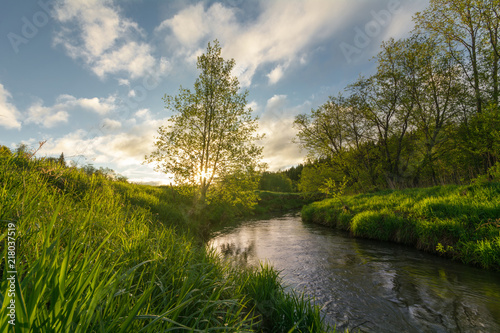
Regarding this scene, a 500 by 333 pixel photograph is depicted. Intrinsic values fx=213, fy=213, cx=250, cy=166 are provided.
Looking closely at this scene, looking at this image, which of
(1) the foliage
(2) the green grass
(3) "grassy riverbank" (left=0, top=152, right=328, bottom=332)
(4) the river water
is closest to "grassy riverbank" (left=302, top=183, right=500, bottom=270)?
(4) the river water

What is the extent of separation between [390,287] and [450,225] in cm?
435

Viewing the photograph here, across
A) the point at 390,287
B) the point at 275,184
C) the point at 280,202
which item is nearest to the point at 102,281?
the point at 390,287

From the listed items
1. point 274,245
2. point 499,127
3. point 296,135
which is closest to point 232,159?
point 274,245

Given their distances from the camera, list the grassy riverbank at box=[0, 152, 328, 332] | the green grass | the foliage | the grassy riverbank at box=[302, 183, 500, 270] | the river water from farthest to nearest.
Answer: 1. the foliage
2. the green grass
3. the grassy riverbank at box=[302, 183, 500, 270]
4. the river water
5. the grassy riverbank at box=[0, 152, 328, 332]

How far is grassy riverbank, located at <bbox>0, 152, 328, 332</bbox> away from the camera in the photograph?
125 centimetres

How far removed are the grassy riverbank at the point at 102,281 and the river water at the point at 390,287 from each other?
1.48 m

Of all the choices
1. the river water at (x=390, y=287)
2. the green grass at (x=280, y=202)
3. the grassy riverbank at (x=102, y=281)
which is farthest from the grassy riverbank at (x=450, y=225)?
the green grass at (x=280, y=202)

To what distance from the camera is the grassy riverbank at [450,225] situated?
6648 mm

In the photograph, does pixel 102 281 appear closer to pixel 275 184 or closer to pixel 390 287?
pixel 390 287

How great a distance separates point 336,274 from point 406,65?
892 inches

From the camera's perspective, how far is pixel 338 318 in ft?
14.2

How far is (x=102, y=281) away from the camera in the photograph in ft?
4.67

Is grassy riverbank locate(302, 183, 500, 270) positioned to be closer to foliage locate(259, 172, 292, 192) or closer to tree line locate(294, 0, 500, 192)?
Result: tree line locate(294, 0, 500, 192)

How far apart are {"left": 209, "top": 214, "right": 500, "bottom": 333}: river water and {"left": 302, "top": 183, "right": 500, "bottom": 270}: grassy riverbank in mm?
497
